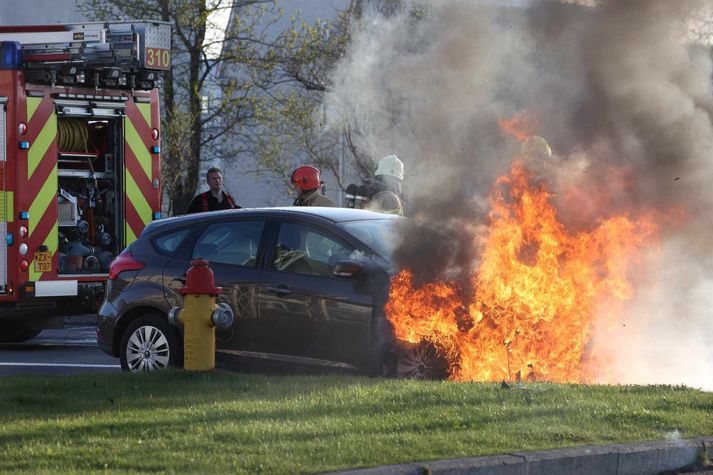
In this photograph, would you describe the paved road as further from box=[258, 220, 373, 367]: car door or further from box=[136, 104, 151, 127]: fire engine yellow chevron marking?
box=[258, 220, 373, 367]: car door

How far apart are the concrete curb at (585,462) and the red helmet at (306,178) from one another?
235 inches

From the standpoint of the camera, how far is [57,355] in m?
13.7

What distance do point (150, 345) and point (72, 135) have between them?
4.78 m

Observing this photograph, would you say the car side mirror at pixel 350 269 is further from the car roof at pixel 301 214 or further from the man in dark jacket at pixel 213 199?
the man in dark jacket at pixel 213 199

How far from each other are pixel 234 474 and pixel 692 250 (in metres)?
5.66

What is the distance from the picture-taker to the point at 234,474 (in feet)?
20.1

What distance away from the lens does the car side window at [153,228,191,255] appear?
10.6 meters

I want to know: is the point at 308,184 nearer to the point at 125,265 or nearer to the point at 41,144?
the point at 125,265

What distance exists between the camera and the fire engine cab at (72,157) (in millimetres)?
13805

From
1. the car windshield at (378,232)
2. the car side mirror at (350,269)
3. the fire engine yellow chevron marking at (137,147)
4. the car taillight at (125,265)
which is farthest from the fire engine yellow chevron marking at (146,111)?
the car side mirror at (350,269)

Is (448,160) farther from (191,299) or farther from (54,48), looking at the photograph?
(54,48)

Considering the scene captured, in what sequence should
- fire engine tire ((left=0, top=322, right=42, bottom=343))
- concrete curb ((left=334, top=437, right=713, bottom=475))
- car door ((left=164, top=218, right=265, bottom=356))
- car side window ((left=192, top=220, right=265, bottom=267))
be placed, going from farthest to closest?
1. fire engine tire ((left=0, top=322, right=42, bottom=343))
2. car side window ((left=192, top=220, right=265, bottom=267))
3. car door ((left=164, top=218, right=265, bottom=356))
4. concrete curb ((left=334, top=437, right=713, bottom=475))

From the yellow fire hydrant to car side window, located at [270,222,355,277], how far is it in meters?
0.65

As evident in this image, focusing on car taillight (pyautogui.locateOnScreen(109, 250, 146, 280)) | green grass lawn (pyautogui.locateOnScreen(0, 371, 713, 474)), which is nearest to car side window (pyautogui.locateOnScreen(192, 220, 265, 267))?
car taillight (pyautogui.locateOnScreen(109, 250, 146, 280))
